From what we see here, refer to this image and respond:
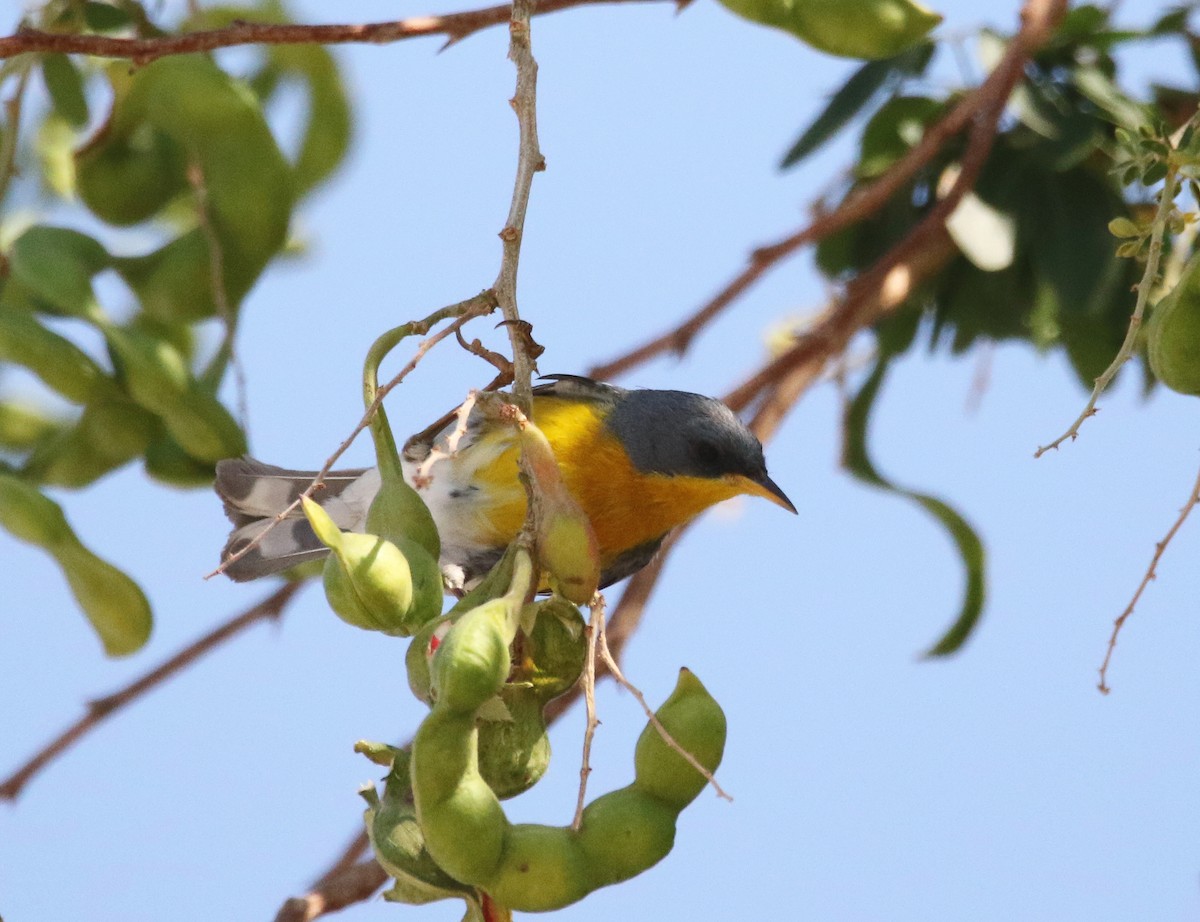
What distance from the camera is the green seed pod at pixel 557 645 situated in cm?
169

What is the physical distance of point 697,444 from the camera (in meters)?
3.06

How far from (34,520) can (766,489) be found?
1.39 m

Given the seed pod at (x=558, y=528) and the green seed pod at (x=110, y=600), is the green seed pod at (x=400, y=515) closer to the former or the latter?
the seed pod at (x=558, y=528)

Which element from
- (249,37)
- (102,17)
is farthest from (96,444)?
→ (249,37)

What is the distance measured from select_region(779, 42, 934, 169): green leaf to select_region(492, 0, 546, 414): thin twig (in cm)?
153

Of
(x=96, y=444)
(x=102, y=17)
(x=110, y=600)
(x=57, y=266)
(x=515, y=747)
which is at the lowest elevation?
(x=515, y=747)

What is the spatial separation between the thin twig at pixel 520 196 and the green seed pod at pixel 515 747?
322 mm

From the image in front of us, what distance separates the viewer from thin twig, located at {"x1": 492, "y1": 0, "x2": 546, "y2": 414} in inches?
60.2

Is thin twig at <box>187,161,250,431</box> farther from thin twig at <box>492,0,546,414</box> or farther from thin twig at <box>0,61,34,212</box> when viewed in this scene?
thin twig at <box>492,0,546,414</box>

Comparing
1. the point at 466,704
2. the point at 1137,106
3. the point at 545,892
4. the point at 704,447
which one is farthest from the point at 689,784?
the point at 1137,106

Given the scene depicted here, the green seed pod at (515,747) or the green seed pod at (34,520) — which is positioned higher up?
the green seed pod at (34,520)

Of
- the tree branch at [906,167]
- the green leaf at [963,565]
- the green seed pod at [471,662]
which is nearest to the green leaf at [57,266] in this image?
the tree branch at [906,167]

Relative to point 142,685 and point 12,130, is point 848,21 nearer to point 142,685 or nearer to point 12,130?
point 12,130

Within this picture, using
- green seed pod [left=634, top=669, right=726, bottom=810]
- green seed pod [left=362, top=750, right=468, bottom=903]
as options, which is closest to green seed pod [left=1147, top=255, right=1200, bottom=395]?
green seed pod [left=634, top=669, right=726, bottom=810]
